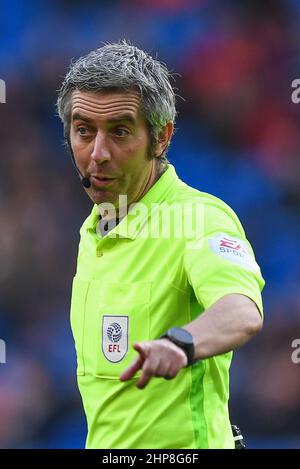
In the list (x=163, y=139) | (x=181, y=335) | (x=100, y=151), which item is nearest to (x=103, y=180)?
(x=100, y=151)

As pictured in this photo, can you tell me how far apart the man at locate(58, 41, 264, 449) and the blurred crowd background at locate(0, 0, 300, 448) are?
2.41 metres

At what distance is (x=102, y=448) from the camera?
2812 millimetres

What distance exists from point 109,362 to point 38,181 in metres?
3.04

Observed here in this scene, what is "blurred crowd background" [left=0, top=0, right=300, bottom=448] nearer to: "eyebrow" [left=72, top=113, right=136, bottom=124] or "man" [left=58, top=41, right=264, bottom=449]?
"man" [left=58, top=41, right=264, bottom=449]

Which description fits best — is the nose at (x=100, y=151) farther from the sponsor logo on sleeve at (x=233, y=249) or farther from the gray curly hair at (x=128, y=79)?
the sponsor logo on sleeve at (x=233, y=249)

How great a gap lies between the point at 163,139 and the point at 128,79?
25cm

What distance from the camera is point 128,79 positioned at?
2.89 meters

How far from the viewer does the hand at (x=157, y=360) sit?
2035mm

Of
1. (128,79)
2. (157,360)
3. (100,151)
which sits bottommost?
(157,360)

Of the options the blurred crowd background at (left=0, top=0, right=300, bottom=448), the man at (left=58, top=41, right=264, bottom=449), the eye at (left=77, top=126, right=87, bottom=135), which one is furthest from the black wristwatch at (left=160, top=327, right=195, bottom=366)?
the blurred crowd background at (left=0, top=0, right=300, bottom=448)

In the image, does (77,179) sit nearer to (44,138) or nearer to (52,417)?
(44,138)

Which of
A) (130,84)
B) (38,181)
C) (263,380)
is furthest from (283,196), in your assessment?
(130,84)

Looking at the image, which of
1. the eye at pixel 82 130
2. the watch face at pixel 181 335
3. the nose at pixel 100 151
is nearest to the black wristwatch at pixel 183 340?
the watch face at pixel 181 335

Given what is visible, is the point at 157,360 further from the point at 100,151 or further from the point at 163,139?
the point at 163,139
